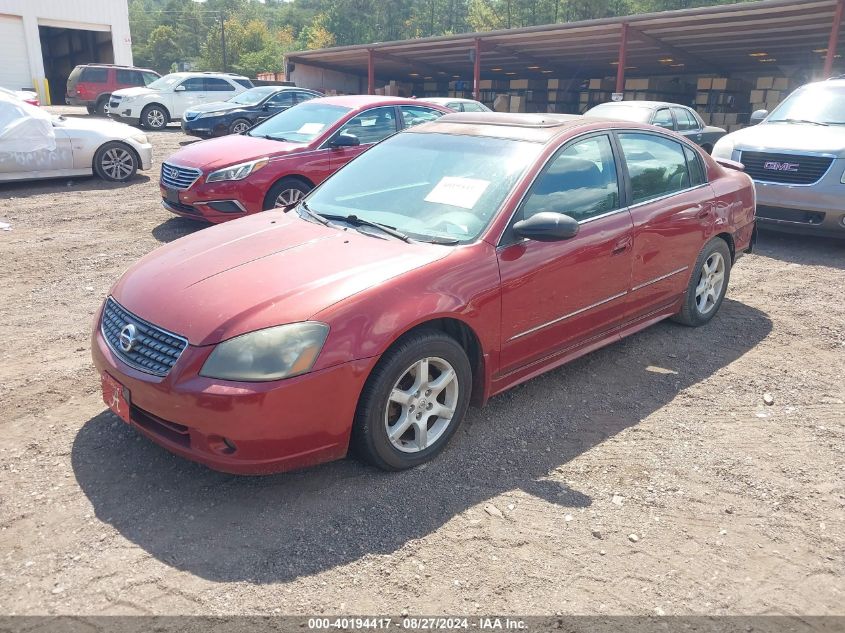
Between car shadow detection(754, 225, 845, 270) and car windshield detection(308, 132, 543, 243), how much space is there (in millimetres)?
4988

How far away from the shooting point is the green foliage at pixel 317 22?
70000 millimetres

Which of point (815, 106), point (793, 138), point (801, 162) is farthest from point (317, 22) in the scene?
point (801, 162)

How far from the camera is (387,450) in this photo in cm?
320

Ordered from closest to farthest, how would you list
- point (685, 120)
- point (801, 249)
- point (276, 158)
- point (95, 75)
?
point (276, 158) < point (801, 249) < point (685, 120) < point (95, 75)

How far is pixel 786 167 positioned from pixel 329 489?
23.0 feet

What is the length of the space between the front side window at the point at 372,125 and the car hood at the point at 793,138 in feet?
14.0

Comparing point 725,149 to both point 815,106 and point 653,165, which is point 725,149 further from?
point 653,165

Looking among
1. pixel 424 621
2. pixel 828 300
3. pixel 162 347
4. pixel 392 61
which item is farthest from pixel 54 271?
pixel 392 61

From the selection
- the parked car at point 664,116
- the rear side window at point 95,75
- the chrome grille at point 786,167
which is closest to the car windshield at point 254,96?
the rear side window at point 95,75

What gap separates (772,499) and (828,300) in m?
3.66

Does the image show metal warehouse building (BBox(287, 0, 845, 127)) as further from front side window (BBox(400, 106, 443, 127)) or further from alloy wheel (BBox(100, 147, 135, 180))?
alloy wheel (BBox(100, 147, 135, 180))

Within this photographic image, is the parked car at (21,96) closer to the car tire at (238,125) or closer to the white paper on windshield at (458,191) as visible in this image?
the car tire at (238,125)

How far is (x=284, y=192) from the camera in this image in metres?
7.75

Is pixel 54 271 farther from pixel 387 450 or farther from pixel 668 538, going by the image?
pixel 668 538
